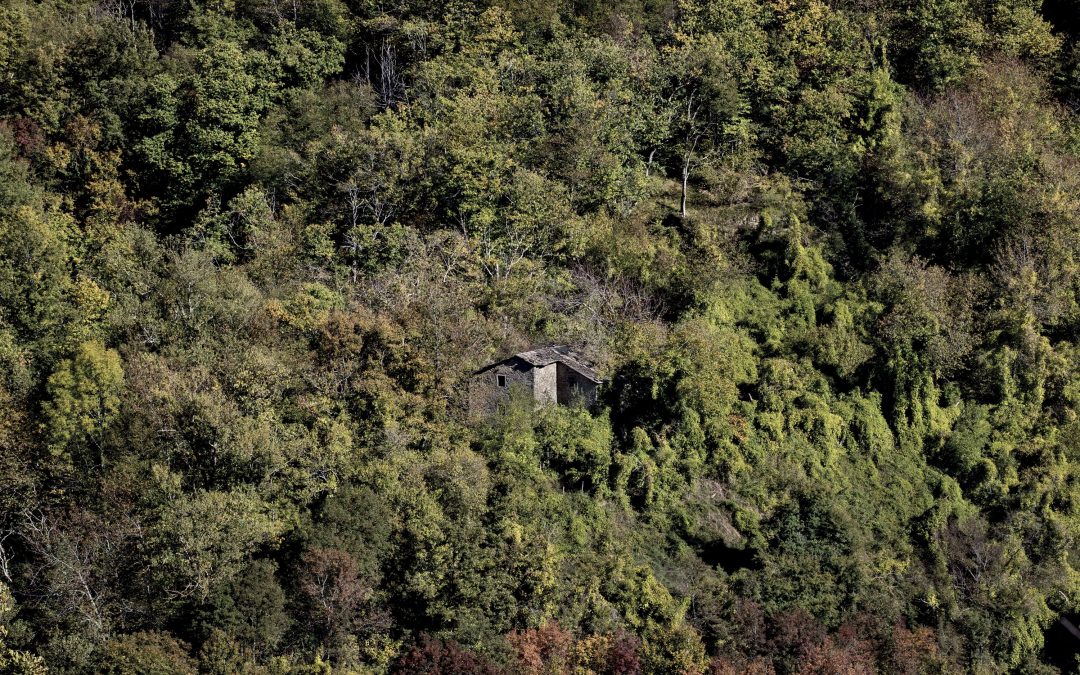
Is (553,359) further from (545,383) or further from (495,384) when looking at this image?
(495,384)

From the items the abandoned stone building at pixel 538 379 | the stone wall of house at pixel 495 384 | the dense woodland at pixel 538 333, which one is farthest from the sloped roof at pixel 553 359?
the dense woodland at pixel 538 333

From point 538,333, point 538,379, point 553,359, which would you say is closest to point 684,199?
point 538,333

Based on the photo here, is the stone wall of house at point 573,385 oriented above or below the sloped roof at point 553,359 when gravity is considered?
below

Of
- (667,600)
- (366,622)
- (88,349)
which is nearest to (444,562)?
(366,622)

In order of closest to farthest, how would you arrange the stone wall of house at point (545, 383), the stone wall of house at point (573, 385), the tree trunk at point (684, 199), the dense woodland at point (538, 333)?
1. the dense woodland at point (538, 333)
2. the stone wall of house at point (545, 383)
3. the stone wall of house at point (573, 385)
4. the tree trunk at point (684, 199)

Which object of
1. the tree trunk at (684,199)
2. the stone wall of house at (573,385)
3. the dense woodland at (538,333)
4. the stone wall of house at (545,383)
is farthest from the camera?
the tree trunk at (684,199)

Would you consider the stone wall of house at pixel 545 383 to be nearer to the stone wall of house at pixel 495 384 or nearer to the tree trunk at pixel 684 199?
the stone wall of house at pixel 495 384

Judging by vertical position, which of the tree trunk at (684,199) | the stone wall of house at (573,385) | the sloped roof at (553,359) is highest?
the tree trunk at (684,199)
